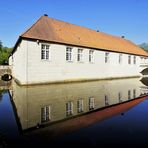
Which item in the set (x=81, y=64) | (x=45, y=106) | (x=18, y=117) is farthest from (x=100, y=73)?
(x=18, y=117)

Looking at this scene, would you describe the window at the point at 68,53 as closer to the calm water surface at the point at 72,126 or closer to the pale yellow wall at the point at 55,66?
the pale yellow wall at the point at 55,66

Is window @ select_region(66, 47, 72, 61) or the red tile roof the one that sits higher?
the red tile roof

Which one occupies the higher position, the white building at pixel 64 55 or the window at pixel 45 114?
the white building at pixel 64 55

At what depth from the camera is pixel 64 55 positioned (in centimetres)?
2286

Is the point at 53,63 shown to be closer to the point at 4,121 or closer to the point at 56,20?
the point at 56,20

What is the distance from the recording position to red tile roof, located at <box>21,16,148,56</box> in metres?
21.1

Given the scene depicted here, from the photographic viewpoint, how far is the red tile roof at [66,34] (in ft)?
69.1

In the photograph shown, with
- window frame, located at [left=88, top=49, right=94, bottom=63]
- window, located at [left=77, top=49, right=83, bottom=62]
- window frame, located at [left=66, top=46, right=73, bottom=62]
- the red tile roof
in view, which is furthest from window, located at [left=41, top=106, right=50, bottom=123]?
window frame, located at [left=88, top=49, right=94, bottom=63]

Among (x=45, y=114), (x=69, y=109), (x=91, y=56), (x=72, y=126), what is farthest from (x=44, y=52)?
(x=72, y=126)

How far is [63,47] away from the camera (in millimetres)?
22812

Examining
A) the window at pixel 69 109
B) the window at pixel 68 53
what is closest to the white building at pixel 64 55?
the window at pixel 68 53

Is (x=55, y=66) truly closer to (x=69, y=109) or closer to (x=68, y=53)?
(x=68, y=53)

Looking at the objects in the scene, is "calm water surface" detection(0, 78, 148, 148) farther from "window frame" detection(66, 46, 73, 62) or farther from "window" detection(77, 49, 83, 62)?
"window" detection(77, 49, 83, 62)

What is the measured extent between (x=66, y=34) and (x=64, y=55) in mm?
3441
